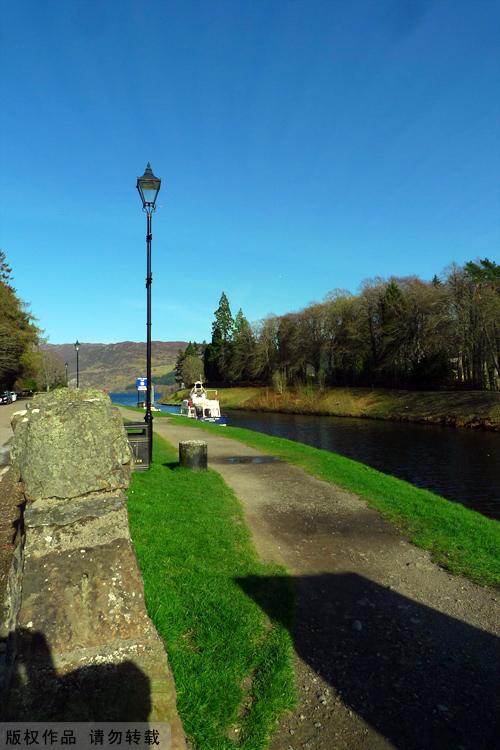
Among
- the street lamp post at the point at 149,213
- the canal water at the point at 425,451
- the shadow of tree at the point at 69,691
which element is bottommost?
the canal water at the point at 425,451

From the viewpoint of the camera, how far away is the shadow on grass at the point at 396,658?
11.0 feet

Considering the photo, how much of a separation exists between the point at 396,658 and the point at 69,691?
2.87 metres

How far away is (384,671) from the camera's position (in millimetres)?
3971

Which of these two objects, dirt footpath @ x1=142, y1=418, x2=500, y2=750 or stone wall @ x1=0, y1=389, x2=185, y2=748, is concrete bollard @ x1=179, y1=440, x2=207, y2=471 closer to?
dirt footpath @ x1=142, y1=418, x2=500, y2=750

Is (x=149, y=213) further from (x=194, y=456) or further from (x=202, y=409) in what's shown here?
(x=202, y=409)

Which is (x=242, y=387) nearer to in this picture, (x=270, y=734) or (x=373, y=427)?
(x=373, y=427)

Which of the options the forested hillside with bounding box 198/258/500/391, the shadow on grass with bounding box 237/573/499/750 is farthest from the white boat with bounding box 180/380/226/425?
the shadow on grass with bounding box 237/573/499/750

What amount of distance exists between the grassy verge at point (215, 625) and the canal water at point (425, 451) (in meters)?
9.41

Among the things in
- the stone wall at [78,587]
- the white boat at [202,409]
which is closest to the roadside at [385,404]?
the white boat at [202,409]

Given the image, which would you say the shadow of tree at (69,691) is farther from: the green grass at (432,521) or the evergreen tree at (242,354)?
the evergreen tree at (242,354)

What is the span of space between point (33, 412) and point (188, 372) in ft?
329

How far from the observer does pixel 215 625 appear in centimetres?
450

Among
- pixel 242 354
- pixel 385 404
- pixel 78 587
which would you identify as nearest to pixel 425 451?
pixel 385 404

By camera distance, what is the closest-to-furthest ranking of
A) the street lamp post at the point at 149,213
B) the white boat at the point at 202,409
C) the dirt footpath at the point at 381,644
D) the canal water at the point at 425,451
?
1. the dirt footpath at the point at 381,644
2. the street lamp post at the point at 149,213
3. the canal water at the point at 425,451
4. the white boat at the point at 202,409
